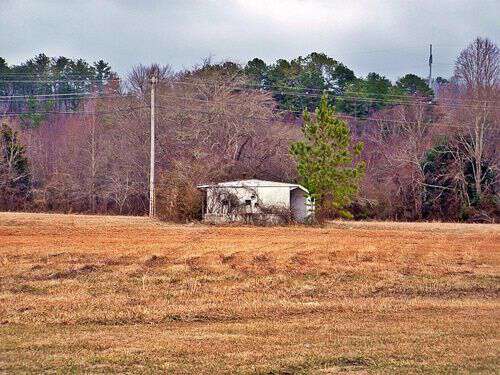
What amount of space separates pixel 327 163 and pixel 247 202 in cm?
612

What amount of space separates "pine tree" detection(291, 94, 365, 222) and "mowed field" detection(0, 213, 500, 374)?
17.1 m

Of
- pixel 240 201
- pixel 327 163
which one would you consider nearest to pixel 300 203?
pixel 327 163

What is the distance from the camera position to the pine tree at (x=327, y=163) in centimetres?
4597

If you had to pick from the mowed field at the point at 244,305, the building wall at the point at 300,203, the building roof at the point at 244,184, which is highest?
Answer: the building roof at the point at 244,184

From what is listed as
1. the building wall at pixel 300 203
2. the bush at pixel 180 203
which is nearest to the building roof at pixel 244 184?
the bush at pixel 180 203

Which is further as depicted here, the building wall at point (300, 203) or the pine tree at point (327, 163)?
the pine tree at point (327, 163)

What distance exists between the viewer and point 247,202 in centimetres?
4247

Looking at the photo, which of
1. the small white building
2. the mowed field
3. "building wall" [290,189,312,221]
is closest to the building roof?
the small white building

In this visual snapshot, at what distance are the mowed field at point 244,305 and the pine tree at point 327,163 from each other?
17.1 meters

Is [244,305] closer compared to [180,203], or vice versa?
[244,305]

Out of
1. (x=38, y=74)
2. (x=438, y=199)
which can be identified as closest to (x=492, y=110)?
(x=438, y=199)

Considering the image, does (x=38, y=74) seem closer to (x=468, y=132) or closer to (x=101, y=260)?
(x=468, y=132)

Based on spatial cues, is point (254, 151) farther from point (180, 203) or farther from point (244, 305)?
point (244, 305)

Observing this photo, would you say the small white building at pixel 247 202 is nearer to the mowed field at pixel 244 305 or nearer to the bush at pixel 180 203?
the bush at pixel 180 203
